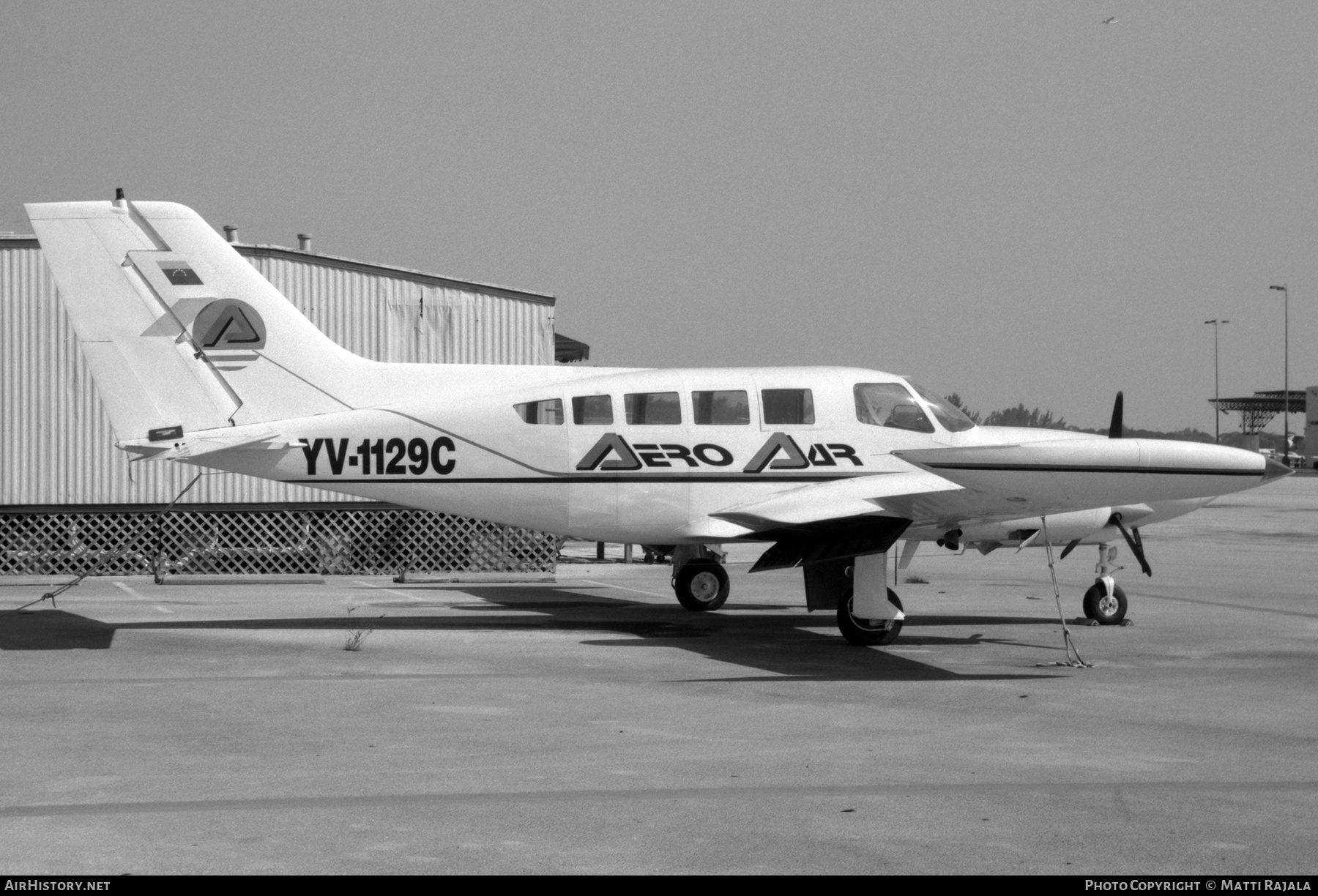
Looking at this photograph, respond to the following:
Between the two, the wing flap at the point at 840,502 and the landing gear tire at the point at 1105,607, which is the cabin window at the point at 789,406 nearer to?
the wing flap at the point at 840,502

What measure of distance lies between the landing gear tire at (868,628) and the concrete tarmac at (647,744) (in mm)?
189

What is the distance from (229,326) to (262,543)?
28.2 feet

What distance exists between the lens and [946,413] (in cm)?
1376

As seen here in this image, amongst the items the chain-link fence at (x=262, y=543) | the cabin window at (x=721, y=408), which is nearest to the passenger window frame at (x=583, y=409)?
the cabin window at (x=721, y=408)

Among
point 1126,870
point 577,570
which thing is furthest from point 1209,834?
point 577,570

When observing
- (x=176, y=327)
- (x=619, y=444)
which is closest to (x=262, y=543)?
(x=176, y=327)

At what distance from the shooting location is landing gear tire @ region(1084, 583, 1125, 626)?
14125mm

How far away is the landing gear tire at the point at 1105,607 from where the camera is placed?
14.1 m

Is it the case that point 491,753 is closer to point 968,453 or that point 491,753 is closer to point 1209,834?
point 1209,834

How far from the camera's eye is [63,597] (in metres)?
16.7

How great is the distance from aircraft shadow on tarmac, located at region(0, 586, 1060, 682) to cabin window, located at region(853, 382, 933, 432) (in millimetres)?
2291

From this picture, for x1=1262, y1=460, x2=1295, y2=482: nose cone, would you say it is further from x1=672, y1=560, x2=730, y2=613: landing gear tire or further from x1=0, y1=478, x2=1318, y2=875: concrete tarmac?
x1=672, y1=560, x2=730, y2=613: landing gear tire

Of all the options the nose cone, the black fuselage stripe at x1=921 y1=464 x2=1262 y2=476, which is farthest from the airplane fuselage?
the nose cone

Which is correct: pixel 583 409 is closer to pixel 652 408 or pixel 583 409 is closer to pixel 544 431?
pixel 544 431
